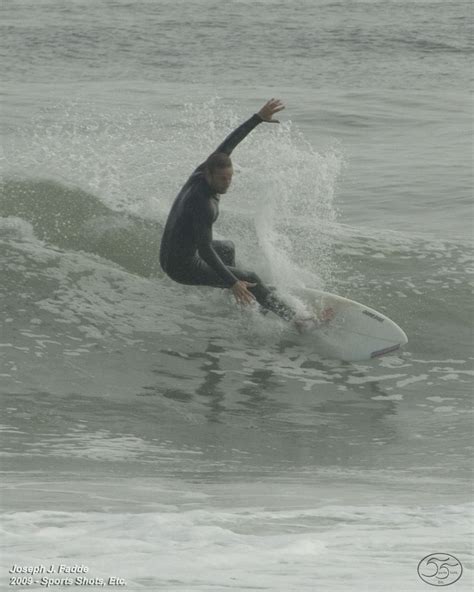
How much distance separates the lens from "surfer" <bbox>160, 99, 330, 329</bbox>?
862 centimetres

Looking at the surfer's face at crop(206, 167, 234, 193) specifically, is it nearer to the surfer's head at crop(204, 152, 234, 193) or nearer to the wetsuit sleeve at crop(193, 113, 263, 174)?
the surfer's head at crop(204, 152, 234, 193)

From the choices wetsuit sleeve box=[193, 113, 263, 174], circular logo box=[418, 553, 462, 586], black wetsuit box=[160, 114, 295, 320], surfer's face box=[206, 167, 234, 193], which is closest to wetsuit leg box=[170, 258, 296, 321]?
black wetsuit box=[160, 114, 295, 320]

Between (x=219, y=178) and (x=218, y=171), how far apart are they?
0.06 meters

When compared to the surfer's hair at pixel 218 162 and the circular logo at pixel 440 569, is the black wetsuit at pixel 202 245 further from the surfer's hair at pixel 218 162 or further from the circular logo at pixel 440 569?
the circular logo at pixel 440 569

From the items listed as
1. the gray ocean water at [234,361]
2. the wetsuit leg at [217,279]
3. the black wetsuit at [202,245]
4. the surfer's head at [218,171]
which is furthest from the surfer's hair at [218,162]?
the gray ocean water at [234,361]

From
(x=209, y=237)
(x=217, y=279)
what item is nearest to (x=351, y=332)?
(x=217, y=279)

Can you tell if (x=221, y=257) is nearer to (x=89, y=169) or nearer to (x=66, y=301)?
(x=66, y=301)

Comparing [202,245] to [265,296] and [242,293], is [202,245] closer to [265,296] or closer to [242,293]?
[242,293]

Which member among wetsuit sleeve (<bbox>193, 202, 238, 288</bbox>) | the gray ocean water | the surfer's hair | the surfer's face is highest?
the surfer's hair

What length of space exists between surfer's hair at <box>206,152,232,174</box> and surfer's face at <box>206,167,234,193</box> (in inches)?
1.0

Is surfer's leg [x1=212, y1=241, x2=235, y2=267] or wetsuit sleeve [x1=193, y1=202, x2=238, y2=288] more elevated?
wetsuit sleeve [x1=193, y1=202, x2=238, y2=288]

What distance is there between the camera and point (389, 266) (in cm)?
1177

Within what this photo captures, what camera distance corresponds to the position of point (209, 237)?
8.69 m

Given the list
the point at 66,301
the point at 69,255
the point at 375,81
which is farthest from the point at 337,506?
the point at 375,81
